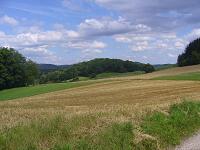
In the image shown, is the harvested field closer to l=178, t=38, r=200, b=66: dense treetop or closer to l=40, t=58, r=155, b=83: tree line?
l=178, t=38, r=200, b=66: dense treetop

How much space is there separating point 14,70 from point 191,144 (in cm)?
10101

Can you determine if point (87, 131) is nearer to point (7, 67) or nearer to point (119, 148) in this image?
point (119, 148)

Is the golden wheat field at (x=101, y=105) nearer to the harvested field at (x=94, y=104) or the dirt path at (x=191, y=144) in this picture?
the harvested field at (x=94, y=104)

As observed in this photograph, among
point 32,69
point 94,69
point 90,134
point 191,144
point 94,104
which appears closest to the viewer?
point 90,134

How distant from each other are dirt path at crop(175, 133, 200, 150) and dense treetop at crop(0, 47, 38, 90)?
94874 millimetres

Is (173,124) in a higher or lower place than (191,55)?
lower

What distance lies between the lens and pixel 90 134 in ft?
40.0

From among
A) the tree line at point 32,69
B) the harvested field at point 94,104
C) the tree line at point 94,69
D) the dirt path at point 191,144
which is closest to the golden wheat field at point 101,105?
the harvested field at point 94,104

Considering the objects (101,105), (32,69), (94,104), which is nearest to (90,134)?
(101,105)

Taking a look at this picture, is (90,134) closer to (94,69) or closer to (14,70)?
(14,70)

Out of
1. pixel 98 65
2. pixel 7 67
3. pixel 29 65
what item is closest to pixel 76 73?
pixel 98 65

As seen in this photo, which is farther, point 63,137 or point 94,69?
point 94,69

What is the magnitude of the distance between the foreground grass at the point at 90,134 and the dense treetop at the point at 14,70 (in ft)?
310

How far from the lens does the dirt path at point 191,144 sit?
12.7 m
